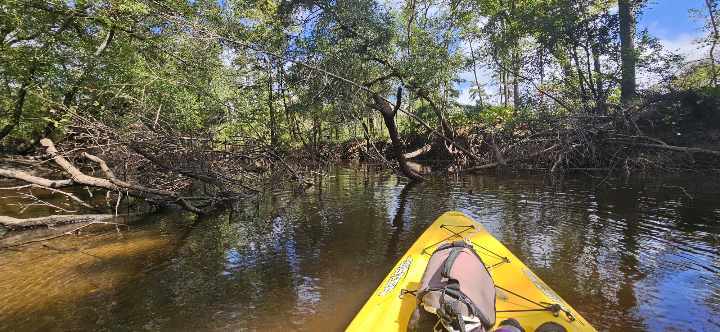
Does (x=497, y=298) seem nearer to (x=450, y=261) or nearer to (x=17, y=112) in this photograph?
(x=450, y=261)

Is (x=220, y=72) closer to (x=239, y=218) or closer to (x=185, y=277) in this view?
(x=239, y=218)

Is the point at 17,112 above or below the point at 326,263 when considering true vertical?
above

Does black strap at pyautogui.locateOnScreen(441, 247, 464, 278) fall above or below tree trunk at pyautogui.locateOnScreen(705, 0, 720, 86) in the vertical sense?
below

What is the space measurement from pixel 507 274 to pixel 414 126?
752 inches

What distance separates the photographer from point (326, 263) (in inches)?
275

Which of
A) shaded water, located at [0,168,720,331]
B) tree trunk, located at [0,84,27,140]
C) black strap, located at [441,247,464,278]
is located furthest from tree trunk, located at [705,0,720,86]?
tree trunk, located at [0,84,27,140]

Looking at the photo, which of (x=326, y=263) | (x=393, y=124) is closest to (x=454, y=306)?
(x=326, y=263)

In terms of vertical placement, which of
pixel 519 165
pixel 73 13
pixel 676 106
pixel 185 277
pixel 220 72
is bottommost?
pixel 185 277

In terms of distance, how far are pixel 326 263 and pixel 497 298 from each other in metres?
3.30

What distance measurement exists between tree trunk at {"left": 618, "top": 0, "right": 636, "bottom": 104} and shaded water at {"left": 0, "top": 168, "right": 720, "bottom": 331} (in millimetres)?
4671

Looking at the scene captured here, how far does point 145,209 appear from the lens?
1159cm

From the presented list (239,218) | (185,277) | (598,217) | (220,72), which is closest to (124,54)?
(220,72)

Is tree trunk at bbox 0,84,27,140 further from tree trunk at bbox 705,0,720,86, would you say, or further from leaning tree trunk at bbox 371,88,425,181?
tree trunk at bbox 705,0,720,86

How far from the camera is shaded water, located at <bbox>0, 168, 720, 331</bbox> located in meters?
5.06
